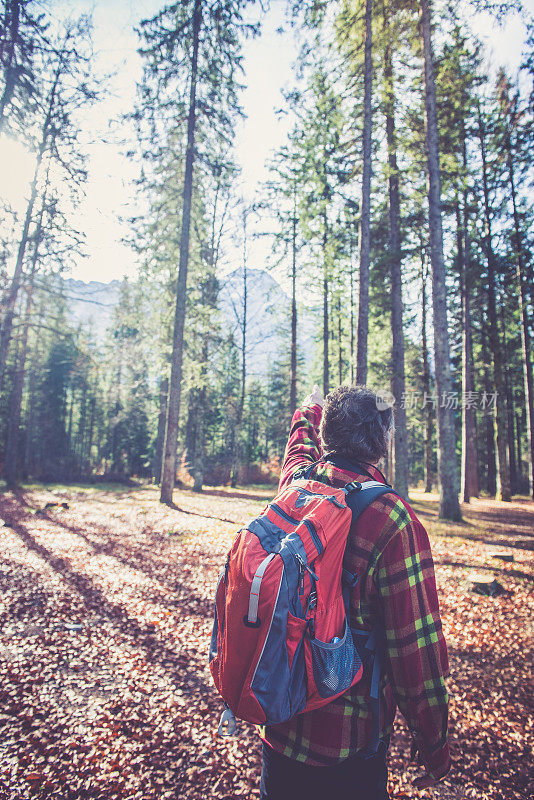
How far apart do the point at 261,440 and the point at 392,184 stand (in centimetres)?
4406

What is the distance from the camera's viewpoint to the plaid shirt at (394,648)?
1.54 metres

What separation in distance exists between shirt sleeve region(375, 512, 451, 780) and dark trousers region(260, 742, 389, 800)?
229 millimetres

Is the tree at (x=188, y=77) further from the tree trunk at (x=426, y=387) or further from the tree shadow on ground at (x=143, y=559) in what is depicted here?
the tree trunk at (x=426, y=387)

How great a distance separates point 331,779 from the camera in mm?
1585

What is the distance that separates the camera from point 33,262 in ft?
51.1

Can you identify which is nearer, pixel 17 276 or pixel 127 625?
pixel 127 625

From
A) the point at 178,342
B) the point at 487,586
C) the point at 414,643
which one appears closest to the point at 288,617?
the point at 414,643

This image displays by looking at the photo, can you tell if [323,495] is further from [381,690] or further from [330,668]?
[381,690]

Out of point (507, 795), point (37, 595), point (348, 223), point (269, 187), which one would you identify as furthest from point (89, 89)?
point (507, 795)

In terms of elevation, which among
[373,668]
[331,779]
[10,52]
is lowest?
[331,779]

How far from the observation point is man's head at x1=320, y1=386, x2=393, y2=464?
1893 millimetres

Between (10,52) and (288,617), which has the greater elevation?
(10,52)

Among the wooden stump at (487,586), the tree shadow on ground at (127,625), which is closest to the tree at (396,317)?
the wooden stump at (487,586)

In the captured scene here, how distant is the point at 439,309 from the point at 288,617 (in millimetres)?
12239
